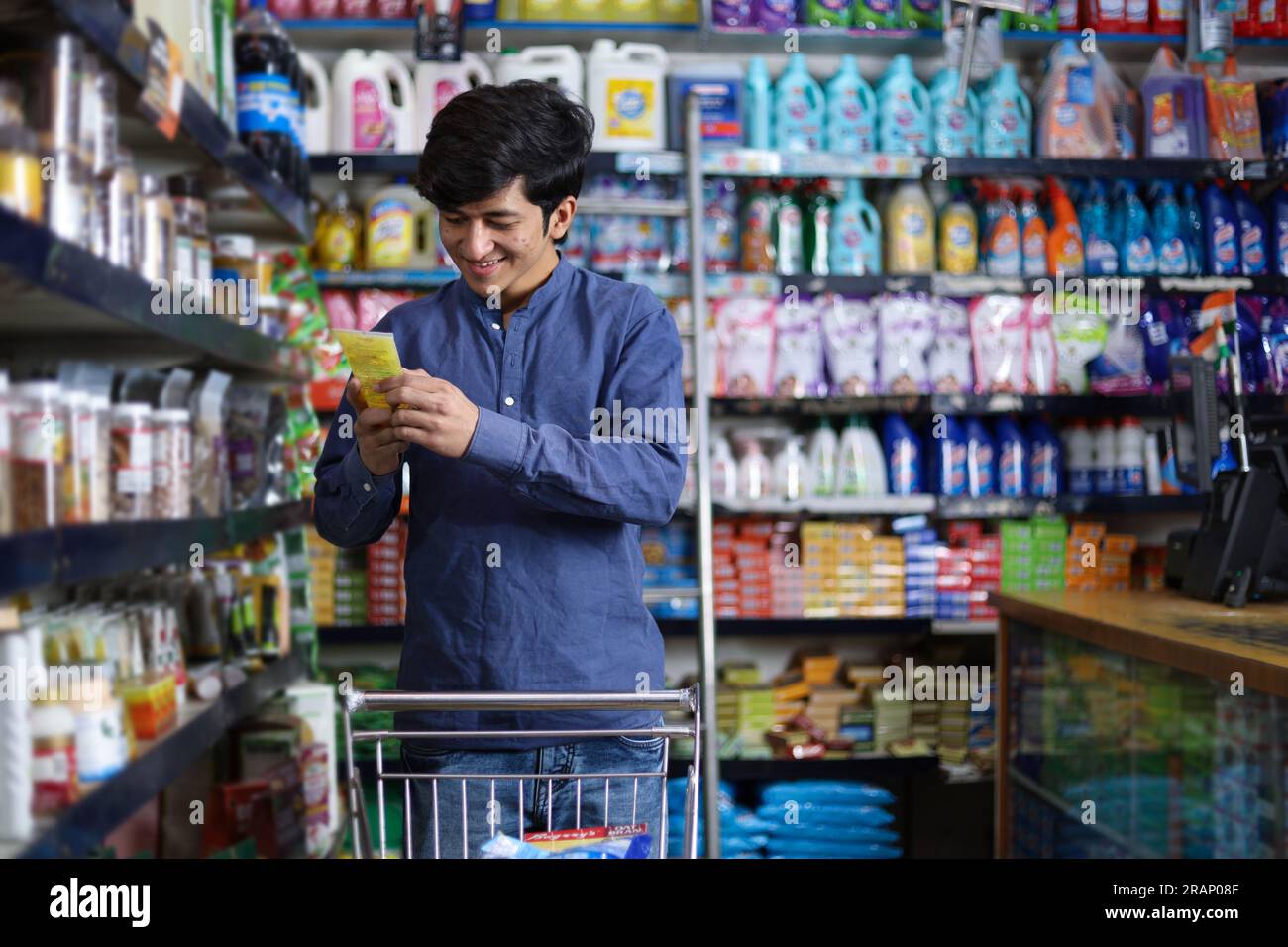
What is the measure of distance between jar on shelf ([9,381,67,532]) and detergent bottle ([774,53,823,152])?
2917 mm

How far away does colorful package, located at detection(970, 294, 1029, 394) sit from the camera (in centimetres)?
424

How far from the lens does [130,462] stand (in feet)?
6.93

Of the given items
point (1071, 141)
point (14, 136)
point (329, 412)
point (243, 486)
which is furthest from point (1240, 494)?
point (329, 412)

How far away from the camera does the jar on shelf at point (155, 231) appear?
2281mm

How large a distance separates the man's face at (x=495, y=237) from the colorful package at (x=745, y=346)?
8.34 feet

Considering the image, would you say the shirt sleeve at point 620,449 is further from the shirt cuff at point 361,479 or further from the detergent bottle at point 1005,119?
the detergent bottle at point 1005,119

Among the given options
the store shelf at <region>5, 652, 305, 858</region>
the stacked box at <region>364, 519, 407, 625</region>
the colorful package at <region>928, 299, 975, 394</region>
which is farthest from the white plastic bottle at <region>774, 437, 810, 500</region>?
the store shelf at <region>5, 652, 305, 858</region>

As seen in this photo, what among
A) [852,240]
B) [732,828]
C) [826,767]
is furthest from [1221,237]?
[732,828]

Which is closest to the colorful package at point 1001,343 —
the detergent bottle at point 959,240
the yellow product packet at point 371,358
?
the detergent bottle at point 959,240

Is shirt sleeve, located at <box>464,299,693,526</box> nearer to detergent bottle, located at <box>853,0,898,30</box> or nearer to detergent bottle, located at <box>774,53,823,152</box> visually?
detergent bottle, located at <box>774,53,823,152</box>

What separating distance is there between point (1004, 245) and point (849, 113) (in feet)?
2.18

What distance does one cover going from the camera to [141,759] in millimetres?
2082

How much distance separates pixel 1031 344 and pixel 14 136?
3335mm
